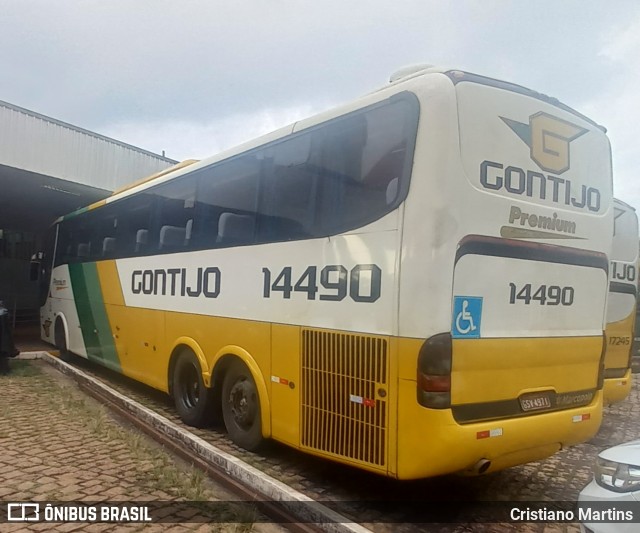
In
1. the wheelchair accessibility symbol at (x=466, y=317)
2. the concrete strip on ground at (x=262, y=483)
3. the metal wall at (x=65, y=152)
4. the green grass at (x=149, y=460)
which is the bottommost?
the green grass at (x=149, y=460)

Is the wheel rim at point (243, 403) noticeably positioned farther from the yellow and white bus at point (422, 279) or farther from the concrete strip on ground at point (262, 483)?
the concrete strip on ground at point (262, 483)

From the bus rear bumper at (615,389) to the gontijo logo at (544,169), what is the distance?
10.5 ft

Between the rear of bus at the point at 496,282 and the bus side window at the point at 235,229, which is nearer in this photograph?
the rear of bus at the point at 496,282

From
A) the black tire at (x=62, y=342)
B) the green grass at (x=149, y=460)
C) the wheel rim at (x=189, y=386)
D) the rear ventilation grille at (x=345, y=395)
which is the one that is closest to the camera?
→ the rear ventilation grille at (x=345, y=395)

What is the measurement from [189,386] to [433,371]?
4.03m

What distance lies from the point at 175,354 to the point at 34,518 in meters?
2.98

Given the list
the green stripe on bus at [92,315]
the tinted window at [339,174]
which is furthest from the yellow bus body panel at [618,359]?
the green stripe on bus at [92,315]

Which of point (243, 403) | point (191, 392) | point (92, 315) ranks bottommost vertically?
point (191, 392)

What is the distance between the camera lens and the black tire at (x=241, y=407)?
17.1ft

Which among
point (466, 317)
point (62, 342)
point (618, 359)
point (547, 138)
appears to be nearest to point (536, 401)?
point (466, 317)

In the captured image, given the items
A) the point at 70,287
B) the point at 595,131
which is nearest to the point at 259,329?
the point at 595,131

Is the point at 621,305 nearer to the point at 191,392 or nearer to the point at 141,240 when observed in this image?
the point at 191,392

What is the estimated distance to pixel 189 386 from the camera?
6.63 m

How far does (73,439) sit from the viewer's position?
588 cm
